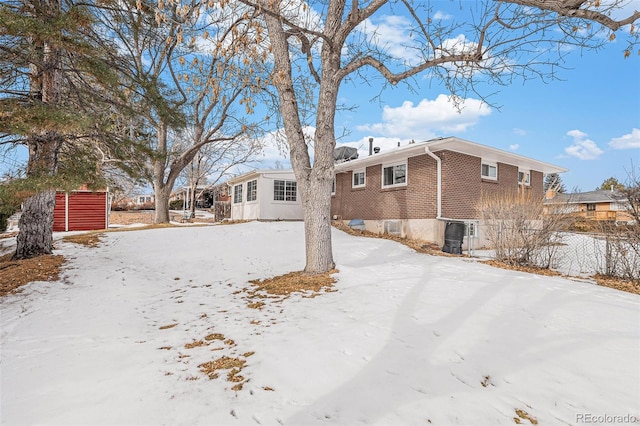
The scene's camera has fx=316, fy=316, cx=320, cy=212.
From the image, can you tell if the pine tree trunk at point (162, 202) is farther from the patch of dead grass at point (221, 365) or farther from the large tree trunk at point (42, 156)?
the patch of dead grass at point (221, 365)

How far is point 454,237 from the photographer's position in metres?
10.6

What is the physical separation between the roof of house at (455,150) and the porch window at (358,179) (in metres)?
0.30

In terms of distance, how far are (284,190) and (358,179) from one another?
492cm

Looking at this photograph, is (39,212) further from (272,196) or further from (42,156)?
(272,196)

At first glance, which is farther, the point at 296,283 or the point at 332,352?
the point at 296,283

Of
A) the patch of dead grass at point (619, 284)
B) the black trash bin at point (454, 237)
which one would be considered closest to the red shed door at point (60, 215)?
the black trash bin at point (454, 237)

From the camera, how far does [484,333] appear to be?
139 inches

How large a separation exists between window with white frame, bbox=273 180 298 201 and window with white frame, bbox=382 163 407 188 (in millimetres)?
6131

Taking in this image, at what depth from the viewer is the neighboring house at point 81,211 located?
15.9 metres

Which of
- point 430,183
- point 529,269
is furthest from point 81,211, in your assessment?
point 529,269

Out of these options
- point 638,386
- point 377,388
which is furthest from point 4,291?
point 638,386

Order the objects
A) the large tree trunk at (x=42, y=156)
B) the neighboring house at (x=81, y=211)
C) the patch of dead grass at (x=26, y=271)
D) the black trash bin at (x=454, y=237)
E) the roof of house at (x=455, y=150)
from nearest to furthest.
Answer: the patch of dead grass at (x=26, y=271), the large tree trunk at (x=42, y=156), the black trash bin at (x=454, y=237), the roof of house at (x=455, y=150), the neighboring house at (x=81, y=211)

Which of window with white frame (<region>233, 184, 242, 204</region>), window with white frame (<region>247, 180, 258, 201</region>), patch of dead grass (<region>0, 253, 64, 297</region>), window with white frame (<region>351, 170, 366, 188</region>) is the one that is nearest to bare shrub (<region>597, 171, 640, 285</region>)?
window with white frame (<region>351, 170, 366, 188</region>)

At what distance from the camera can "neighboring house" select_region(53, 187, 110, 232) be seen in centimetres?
1595
